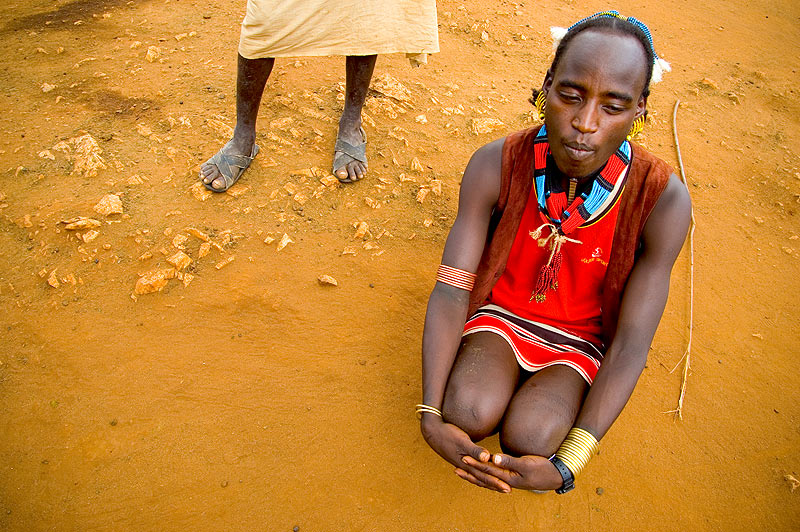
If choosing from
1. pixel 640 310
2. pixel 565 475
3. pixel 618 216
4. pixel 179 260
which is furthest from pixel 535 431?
pixel 179 260

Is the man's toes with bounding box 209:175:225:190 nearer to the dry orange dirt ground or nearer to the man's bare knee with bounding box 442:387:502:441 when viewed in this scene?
the dry orange dirt ground

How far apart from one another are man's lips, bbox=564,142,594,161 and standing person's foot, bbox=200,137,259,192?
163 centimetres

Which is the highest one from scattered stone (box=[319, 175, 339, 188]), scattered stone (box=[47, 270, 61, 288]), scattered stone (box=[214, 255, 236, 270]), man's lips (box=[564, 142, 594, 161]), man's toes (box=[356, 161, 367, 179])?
man's lips (box=[564, 142, 594, 161])

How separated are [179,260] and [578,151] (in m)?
1.59

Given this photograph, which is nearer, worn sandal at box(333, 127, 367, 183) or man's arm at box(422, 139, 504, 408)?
man's arm at box(422, 139, 504, 408)

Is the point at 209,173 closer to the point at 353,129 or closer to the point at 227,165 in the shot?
the point at 227,165

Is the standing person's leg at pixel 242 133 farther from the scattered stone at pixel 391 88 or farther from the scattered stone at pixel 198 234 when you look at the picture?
the scattered stone at pixel 391 88

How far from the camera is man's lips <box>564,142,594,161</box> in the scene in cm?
146

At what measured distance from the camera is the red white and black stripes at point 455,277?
174 cm

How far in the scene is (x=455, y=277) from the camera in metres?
1.74

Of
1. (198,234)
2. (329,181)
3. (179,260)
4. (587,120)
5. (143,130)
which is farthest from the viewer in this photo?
(143,130)

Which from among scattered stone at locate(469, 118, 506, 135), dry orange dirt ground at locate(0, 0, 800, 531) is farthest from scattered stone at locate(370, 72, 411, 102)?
scattered stone at locate(469, 118, 506, 135)

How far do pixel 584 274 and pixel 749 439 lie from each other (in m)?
0.93

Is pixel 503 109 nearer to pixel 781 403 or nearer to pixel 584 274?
pixel 584 274
